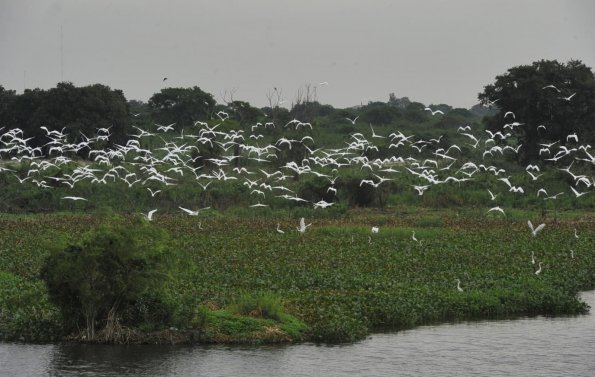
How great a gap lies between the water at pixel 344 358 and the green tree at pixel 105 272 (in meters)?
0.74

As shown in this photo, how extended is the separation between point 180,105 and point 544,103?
1115 inches

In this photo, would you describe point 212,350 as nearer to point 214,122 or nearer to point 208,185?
point 208,185

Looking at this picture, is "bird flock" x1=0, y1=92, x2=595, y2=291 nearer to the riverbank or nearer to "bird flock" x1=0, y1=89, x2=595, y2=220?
"bird flock" x1=0, y1=89, x2=595, y2=220

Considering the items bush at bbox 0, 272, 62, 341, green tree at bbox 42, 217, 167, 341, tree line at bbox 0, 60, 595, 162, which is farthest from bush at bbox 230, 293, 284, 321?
tree line at bbox 0, 60, 595, 162

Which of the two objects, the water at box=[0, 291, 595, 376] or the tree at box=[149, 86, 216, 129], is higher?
the tree at box=[149, 86, 216, 129]

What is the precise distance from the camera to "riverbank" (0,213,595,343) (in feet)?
68.1

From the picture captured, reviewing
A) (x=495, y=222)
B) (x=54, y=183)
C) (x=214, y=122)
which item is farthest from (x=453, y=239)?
(x=214, y=122)

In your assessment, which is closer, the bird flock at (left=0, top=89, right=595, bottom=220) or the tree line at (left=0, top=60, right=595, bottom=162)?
the bird flock at (left=0, top=89, right=595, bottom=220)

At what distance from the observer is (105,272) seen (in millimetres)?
19609

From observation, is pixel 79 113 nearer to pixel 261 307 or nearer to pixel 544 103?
pixel 544 103

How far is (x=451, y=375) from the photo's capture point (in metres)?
18.7

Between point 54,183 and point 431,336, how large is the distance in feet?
94.2

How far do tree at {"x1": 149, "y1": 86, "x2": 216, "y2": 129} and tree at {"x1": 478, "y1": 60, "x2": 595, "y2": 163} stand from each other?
2440cm

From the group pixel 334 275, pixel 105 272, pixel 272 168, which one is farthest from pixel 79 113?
pixel 105 272
